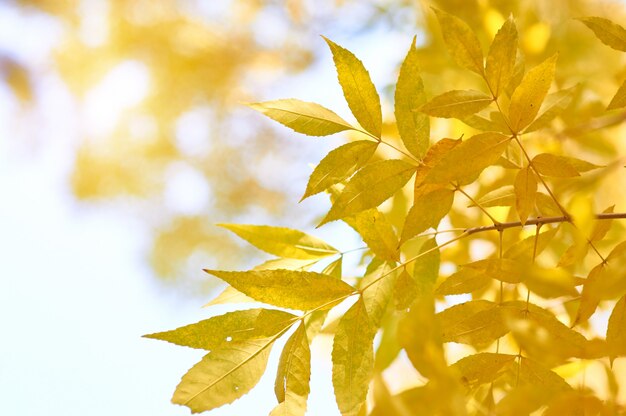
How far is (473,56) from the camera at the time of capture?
0.37 meters

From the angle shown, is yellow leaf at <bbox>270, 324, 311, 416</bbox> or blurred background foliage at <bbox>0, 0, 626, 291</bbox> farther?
blurred background foliage at <bbox>0, 0, 626, 291</bbox>

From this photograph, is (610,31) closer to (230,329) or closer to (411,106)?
(411,106)

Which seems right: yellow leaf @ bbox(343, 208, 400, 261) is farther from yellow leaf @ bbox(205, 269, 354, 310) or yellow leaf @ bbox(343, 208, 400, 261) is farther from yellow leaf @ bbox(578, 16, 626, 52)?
yellow leaf @ bbox(578, 16, 626, 52)

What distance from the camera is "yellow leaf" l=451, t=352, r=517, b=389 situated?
36cm

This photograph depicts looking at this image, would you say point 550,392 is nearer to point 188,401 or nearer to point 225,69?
point 188,401

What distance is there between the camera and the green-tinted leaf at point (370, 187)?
356mm

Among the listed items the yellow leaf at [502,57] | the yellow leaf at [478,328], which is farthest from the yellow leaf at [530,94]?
the yellow leaf at [478,328]

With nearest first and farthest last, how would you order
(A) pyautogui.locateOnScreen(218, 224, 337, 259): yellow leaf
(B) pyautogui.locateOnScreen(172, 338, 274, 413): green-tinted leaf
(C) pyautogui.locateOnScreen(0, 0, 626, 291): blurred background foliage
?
(B) pyautogui.locateOnScreen(172, 338, 274, 413): green-tinted leaf, (A) pyautogui.locateOnScreen(218, 224, 337, 259): yellow leaf, (C) pyautogui.locateOnScreen(0, 0, 626, 291): blurred background foliage

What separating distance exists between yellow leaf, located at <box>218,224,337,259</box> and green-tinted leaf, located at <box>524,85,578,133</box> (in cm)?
19

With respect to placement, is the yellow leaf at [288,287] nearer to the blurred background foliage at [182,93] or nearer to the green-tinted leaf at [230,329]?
the green-tinted leaf at [230,329]

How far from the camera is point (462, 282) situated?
387 millimetres

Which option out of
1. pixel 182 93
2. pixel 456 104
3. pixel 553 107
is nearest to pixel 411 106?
pixel 456 104

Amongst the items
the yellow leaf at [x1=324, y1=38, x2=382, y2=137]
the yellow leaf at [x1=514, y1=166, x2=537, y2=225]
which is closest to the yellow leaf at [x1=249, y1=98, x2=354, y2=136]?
the yellow leaf at [x1=324, y1=38, x2=382, y2=137]

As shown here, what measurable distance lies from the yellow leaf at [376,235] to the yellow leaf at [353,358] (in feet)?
0.14
